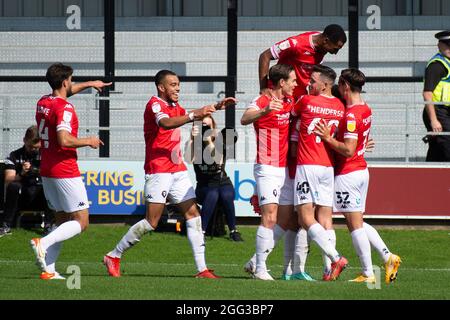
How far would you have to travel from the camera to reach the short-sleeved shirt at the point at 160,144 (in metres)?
13.0

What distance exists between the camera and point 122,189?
61.4 feet

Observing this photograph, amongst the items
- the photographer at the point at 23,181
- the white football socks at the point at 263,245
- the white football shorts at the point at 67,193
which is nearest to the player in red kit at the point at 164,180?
the white football socks at the point at 263,245

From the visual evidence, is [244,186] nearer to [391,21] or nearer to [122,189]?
[122,189]

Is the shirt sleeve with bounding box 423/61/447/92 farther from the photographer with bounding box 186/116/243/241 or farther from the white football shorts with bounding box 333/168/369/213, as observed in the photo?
the white football shorts with bounding box 333/168/369/213

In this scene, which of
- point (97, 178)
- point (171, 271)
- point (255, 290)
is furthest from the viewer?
point (97, 178)

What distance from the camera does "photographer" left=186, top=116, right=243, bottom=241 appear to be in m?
17.9

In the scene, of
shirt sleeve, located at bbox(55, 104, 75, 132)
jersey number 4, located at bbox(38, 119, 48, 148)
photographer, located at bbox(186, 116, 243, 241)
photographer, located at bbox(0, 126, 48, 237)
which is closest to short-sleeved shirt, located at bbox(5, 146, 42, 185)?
photographer, located at bbox(0, 126, 48, 237)

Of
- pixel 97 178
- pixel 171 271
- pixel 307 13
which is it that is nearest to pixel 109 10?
pixel 97 178

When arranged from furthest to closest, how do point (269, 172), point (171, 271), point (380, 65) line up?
point (380, 65)
point (171, 271)
point (269, 172)

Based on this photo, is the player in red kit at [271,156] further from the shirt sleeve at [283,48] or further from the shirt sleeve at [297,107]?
the shirt sleeve at [283,48]

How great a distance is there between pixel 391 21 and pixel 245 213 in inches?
262

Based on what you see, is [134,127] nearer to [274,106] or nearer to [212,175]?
[212,175]

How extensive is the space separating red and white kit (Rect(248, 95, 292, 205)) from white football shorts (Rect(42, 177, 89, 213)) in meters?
1.89

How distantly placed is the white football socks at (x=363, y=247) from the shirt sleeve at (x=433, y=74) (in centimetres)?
603
